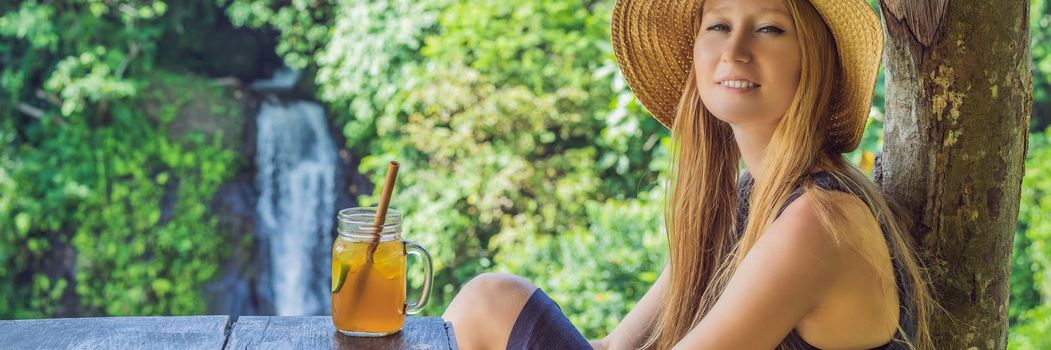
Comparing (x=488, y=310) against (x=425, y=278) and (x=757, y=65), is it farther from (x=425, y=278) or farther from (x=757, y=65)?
(x=757, y=65)

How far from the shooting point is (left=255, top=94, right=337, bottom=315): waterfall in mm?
5988

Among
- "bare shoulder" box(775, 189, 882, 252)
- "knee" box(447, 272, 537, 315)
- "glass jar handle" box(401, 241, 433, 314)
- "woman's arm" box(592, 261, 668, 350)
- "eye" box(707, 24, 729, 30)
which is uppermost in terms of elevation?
"eye" box(707, 24, 729, 30)

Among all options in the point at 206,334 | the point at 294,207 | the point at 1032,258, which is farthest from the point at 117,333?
the point at 294,207

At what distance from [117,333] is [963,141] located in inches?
42.8

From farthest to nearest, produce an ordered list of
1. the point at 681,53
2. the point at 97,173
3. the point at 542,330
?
the point at 97,173
the point at 681,53
the point at 542,330

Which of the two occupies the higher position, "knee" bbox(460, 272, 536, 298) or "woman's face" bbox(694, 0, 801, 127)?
"woman's face" bbox(694, 0, 801, 127)

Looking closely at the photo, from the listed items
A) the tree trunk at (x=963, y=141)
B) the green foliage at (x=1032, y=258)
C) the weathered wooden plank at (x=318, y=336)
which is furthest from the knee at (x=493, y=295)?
the green foliage at (x=1032, y=258)

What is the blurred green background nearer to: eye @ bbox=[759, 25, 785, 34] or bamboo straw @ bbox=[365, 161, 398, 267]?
eye @ bbox=[759, 25, 785, 34]

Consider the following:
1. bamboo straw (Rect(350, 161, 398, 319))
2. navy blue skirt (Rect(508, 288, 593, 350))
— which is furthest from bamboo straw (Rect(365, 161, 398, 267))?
navy blue skirt (Rect(508, 288, 593, 350))

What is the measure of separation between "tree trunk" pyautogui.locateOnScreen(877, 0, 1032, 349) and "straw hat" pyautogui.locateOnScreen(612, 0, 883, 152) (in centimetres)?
13

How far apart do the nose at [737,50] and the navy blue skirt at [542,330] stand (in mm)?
402

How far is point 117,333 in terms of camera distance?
129 cm

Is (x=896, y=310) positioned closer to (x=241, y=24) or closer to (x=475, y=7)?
(x=475, y=7)

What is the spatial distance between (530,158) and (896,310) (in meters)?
3.57
